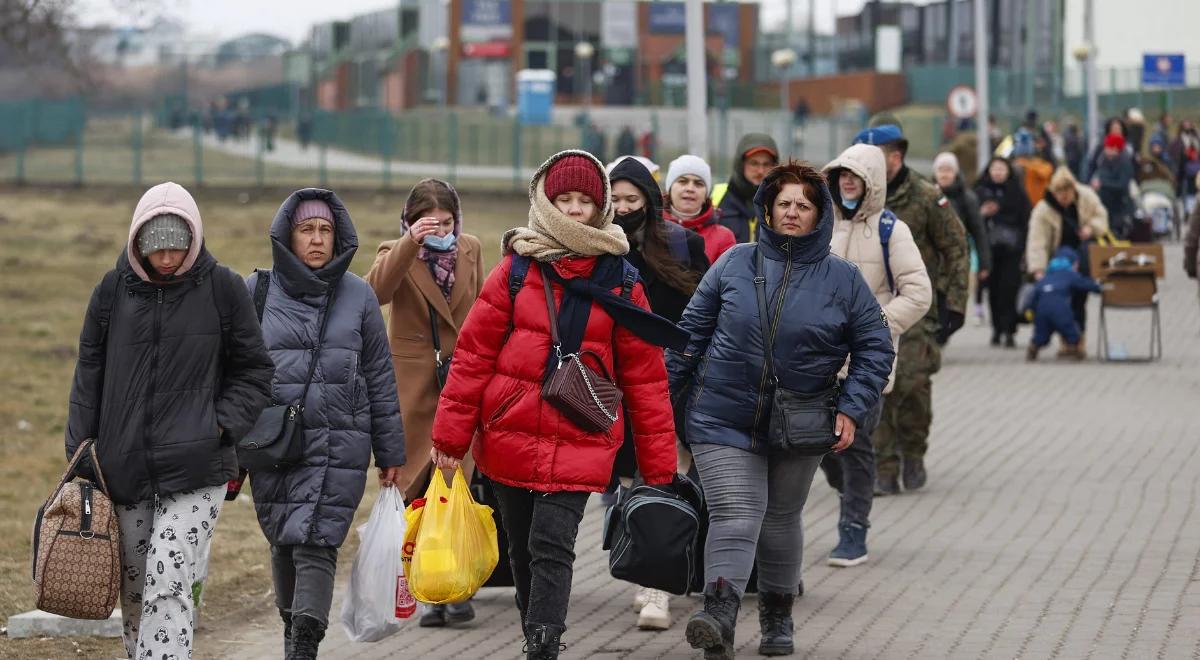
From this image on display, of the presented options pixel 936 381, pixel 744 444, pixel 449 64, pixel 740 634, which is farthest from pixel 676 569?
pixel 449 64

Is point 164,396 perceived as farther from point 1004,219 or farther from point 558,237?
point 1004,219

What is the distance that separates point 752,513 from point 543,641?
3.11 ft

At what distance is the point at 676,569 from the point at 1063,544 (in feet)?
11.2

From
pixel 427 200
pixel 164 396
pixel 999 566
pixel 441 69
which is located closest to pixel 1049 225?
pixel 999 566

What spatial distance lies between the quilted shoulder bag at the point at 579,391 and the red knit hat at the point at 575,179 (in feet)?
0.94

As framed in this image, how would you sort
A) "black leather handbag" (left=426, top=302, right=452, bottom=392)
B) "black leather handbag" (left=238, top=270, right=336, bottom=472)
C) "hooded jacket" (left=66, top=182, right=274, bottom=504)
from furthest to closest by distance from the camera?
"black leather handbag" (left=426, top=302, right=452, bottom=392), "black leather handbag" (left=238, top=270, right=336, bottom=472), "hooded jacket" (left=66, top=182, right=274, bottom=504)

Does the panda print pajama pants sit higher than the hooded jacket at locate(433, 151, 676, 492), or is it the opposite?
the hooded jacket at locate(433, 151, 676, 492)

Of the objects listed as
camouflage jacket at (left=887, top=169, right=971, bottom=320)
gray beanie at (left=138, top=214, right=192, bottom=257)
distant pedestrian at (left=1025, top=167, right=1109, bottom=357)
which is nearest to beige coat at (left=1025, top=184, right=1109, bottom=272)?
distant pedestrian at (left=1025, top=167, right=1109, bottom=357)

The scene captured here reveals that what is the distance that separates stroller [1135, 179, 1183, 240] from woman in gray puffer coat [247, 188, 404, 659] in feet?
79.3

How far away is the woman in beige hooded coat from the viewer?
8.66 meters

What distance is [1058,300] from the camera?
17344mm

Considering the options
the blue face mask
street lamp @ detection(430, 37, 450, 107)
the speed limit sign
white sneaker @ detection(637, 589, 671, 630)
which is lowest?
white sneaker @ detection(637, 589, 671, 630)

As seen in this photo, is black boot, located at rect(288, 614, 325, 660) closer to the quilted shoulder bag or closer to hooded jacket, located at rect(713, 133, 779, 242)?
the quilted shoulder bag

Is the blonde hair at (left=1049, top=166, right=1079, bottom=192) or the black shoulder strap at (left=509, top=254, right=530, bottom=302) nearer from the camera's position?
the black shoulder strap at (left=509, top=254, right=530, bottom=302)
